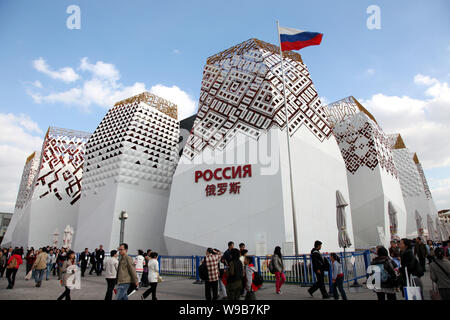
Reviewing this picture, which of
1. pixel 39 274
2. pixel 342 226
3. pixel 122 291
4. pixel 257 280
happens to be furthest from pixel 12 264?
pixel 342 226

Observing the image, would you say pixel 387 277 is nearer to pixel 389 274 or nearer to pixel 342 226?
pixel 389 274

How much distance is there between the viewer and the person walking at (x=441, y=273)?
4.14m

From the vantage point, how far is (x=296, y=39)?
12719 mm

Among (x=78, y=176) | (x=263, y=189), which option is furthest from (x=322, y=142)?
(x=78, y=176)

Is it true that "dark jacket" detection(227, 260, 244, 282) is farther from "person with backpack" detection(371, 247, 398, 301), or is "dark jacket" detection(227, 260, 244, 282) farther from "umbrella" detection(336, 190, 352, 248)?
"umbrella" detection(336, 190, 352, 248)

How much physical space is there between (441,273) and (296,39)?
10.9 metres

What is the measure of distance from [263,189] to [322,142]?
18.3ft

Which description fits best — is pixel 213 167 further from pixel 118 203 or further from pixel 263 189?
pixel 118 203

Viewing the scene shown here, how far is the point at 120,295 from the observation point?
5.21 metres

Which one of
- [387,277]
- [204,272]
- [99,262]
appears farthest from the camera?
[99,262]

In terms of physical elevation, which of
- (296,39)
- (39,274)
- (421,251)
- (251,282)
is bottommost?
(39,274)

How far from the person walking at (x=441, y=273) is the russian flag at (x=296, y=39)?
34.0 ft

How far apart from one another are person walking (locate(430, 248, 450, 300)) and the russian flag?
10.4 meters

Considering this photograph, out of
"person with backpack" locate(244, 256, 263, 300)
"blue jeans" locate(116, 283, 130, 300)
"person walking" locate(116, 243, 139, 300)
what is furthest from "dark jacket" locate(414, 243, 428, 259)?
"blue jeans" locate(116, 283, 130, 300)
